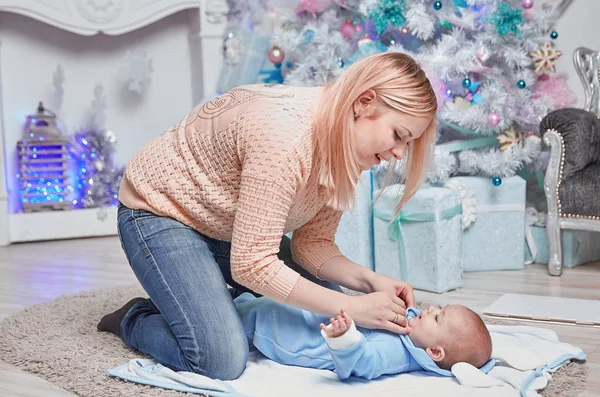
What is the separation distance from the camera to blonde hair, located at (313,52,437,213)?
160 centimetres

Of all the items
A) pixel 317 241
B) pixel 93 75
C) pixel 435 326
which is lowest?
pixel 435 326

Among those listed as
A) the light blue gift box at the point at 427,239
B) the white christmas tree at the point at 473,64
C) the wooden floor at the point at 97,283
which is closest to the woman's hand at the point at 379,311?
the wooden floor at the point at 97,283

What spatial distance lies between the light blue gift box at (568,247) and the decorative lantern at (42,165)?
7.35 ft

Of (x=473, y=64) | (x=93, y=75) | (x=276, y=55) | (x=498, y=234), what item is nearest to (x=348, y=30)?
(x=276, y=55)

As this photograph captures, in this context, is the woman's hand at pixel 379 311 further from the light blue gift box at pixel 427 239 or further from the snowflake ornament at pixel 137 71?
the snowflake ornament at pixel 137 71

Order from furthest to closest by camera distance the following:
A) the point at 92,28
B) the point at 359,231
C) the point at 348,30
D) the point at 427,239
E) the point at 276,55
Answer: the point at 92,28 < the point at 276,55 < the point at 348,30 < the point at 359,231 < the point at 427,239

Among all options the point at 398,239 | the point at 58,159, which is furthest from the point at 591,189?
the point at 58,159

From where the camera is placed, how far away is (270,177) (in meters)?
1.59

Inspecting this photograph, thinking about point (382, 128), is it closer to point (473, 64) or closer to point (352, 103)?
point (352, 103)

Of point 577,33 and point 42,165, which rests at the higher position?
point 577,33

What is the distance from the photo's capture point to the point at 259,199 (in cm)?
160

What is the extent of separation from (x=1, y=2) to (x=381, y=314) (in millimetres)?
2890

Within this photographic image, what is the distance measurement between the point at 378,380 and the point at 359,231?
3.75 feet

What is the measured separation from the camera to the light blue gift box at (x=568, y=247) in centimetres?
305
